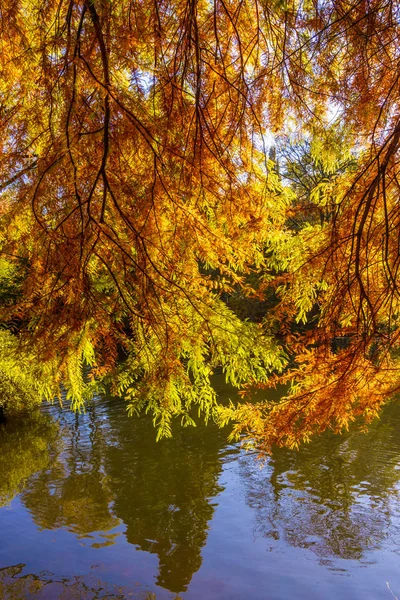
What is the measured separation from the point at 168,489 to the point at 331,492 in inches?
75.7

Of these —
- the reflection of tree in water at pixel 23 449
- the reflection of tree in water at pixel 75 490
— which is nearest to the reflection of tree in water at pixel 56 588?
the reflection of tree in water at pixel 75 490

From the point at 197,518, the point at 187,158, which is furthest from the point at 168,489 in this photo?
the point at 187,158

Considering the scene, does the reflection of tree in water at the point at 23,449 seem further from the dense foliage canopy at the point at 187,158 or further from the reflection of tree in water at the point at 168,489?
the dense foliage canopy at the point at 187,158

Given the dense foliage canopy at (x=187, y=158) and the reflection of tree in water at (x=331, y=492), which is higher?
the dense foliage canopy at (x=187, y=158)

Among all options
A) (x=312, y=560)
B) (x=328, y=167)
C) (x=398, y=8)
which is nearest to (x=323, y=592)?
(x=312, y=560)


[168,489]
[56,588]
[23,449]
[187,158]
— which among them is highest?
[187,158]

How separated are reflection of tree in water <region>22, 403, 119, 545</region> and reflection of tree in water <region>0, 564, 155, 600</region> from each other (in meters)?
0.77

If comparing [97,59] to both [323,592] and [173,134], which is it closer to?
[173,134]

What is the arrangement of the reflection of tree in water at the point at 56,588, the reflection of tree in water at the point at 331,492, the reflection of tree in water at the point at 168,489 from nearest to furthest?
the reflection of tree in water at the point at 56,588
the reflection of tree in water at the point at 168,489
the reflection of tree in water at the point at 331,492

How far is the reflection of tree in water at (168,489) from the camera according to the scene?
5.22 meters

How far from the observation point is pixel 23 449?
8.61m

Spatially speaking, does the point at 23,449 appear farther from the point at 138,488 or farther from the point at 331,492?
the point at 331,492

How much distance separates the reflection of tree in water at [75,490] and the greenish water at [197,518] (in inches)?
0.9

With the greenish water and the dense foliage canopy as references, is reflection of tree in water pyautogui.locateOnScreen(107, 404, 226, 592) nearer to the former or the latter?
the greenish water
